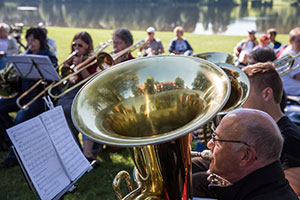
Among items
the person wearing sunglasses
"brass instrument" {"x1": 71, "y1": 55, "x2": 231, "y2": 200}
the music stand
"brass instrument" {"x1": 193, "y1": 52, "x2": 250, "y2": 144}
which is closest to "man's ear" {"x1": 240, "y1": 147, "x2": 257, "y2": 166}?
"brass instrument" {"x1": 71, "y1": 55, "x2": 231, "y2": 200}

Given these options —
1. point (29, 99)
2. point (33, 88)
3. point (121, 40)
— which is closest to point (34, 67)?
point (33, 88)

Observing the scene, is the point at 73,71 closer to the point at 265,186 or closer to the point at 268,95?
the point at 268,95

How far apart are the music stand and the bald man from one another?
8.37 ft

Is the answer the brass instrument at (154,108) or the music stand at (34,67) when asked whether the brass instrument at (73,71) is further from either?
the brass instrument at (154,108)

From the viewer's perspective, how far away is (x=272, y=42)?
7.59 meters

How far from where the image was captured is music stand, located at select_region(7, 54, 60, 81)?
3365 millimetres

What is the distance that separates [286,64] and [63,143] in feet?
9.96

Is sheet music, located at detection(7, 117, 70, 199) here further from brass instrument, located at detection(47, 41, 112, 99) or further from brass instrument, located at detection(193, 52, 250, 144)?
brass instrument, located at detection(47, 41, 112, 99)

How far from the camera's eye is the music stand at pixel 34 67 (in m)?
3.37

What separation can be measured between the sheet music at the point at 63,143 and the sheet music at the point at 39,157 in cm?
4

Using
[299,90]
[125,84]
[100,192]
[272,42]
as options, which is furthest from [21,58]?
[272,42]

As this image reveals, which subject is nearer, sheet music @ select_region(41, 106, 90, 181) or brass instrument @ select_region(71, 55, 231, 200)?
brass instrument @ select_region(71, 55, 231, 200)

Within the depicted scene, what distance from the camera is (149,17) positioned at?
25406 mm

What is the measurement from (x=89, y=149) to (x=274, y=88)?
227 cm
